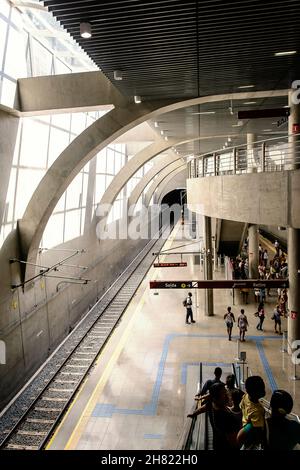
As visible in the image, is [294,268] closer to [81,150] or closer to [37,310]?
[81,150]

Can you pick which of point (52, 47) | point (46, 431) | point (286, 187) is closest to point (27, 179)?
point (52, 47)

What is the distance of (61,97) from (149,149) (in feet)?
41.0

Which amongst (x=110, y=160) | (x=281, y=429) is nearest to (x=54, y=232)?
(x=110, y=160)

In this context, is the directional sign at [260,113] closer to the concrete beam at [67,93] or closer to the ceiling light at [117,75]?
the concrete beam at [67,93]

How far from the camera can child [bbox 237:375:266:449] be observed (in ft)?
11.2

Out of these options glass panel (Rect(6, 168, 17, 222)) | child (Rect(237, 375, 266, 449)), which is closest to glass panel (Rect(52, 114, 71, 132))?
glass panel (Rect(6, 168, 17, 222))

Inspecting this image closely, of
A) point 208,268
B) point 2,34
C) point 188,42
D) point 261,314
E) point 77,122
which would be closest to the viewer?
point 188,42

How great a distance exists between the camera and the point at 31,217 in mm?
12906

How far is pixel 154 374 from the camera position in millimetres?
11383

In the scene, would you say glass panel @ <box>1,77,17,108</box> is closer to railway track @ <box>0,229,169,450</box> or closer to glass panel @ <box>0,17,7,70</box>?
glass panel @ <box>0,17,7,70</box>

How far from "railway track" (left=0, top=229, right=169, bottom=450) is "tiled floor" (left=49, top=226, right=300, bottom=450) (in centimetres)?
63

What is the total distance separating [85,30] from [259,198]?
4815 millimetres

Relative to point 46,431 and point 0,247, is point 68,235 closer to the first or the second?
point 0,247

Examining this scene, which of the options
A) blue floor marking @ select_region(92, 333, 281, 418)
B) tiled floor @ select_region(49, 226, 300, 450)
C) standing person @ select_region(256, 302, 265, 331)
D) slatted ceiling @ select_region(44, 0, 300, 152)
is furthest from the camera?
standing person @ select_region(256, 302, 265, 331)
